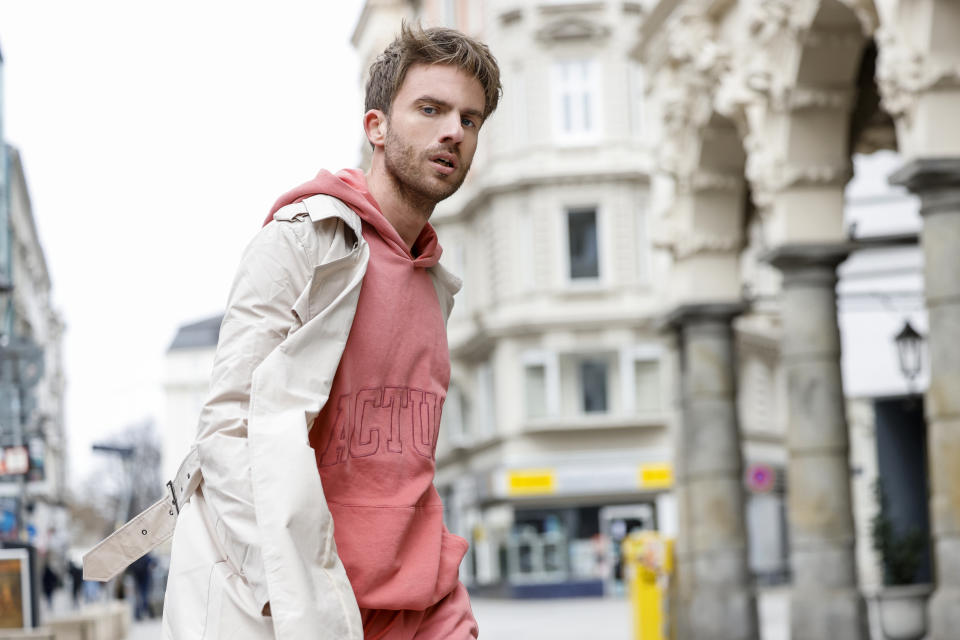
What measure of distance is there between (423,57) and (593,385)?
4455 cm

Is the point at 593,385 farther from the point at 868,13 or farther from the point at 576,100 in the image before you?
the point at 868,13

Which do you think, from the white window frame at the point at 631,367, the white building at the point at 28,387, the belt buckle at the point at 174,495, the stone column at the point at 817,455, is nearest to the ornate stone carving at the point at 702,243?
the stone column at the point at 817,455

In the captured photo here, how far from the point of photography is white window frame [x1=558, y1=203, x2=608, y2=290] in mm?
47219

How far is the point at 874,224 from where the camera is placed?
2462cm

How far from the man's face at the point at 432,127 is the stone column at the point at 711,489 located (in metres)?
15.5

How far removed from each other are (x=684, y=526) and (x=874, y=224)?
7458mm

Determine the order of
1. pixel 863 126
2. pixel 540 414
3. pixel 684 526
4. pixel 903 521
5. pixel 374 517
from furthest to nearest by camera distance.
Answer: pixel 540 414
pixel 903 521
pixel 684 526
pixel 863 126
pixel 374 517

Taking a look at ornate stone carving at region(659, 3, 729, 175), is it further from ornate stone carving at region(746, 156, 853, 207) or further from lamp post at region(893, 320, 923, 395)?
lamp post at region(893, 320, 923, 395)

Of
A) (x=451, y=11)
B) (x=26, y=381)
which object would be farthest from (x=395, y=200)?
(x=451, y=11)

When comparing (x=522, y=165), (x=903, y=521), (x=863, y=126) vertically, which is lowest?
(x=903, y=521)

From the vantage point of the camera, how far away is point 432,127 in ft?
10.4

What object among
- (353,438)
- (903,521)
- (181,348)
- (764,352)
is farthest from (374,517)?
(181,348)

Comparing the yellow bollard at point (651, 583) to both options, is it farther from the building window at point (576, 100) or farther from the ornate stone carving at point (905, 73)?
the building window at point (576, 100)

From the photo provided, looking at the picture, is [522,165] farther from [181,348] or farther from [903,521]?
[181,348]
